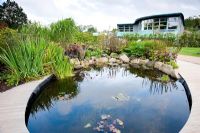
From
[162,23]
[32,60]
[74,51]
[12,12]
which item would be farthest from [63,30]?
[12,12]

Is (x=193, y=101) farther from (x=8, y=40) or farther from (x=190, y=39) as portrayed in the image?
(x=190, y=39)

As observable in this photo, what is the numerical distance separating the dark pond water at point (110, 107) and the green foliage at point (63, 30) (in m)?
3.93

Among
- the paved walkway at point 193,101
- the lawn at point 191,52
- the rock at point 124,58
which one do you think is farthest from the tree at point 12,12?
the paved walkway at point 193,101

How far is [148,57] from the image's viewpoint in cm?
1182

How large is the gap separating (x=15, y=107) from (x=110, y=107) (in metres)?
2.08

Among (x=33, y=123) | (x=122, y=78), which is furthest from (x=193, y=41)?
(x=33, y=123)

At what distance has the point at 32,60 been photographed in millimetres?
6859

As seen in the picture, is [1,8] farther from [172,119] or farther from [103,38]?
[172,119]

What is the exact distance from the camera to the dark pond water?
165 inches

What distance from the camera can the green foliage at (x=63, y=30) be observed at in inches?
439

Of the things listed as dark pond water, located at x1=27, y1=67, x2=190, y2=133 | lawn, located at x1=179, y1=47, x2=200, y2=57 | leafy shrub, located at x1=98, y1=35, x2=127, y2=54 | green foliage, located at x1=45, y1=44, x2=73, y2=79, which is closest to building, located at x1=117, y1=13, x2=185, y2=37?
lawn, located at x1=179, y1=47, x2=200, y2=57

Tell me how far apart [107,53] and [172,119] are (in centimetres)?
989

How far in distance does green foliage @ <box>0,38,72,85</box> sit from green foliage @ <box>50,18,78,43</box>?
340 centimetres

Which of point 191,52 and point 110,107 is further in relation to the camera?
point 191,52
